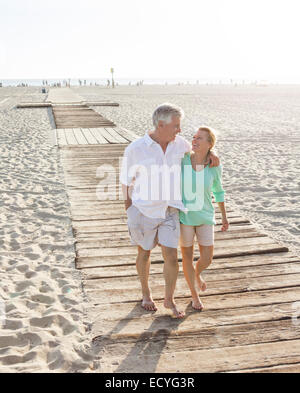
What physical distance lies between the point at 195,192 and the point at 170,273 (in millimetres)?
617

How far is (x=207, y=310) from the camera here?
3.24m

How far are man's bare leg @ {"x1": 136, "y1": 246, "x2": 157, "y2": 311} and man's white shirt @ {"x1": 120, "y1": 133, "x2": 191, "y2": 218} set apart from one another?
36cm

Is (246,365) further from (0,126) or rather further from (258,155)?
(0,126)

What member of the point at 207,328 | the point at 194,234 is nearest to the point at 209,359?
the point at 207,328

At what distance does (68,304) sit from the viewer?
11.2 feet

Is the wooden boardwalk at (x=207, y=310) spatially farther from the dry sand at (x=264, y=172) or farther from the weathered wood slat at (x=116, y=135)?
the weathered wood slat at (x=116, y=135)

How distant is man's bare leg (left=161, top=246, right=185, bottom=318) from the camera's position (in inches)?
114

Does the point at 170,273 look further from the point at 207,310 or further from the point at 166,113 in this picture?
the point at 166,113

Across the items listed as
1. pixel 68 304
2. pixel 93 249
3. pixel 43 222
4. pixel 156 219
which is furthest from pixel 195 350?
pixel 43 222

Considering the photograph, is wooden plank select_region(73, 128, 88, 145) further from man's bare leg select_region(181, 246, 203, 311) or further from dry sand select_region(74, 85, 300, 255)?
man's bare leg select_region(181, 246, 203, 311)

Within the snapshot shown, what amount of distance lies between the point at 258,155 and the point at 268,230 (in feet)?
17.7

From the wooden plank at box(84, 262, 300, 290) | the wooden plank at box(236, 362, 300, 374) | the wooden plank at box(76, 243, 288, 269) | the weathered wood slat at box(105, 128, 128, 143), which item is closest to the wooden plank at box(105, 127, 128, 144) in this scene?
the weathered wood slat at box(105, 128, 128, 143)

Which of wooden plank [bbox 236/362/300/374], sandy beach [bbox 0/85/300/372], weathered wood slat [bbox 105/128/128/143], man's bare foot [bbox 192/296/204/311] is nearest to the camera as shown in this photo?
wooden plank [bbox 236/362/300/374]

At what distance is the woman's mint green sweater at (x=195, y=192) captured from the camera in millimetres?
2916
